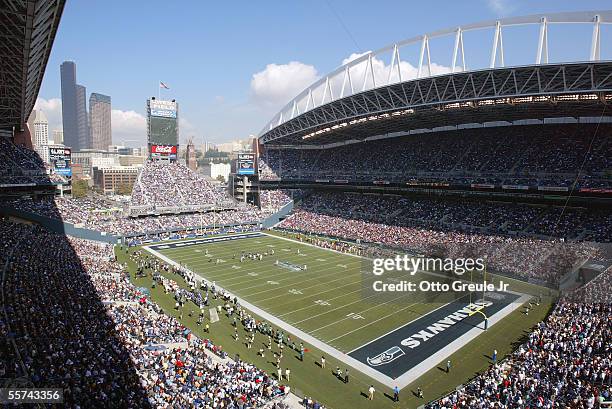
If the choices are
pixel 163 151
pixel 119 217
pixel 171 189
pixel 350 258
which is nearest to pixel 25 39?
pixel 350 258

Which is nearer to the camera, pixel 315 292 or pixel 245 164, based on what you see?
pixel 315 292

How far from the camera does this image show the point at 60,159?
183 feet

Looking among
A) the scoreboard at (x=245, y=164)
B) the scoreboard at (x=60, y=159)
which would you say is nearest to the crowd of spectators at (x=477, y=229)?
the scoreboard at (x=245, y=164)

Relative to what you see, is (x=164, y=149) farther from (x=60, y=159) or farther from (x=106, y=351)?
(x=106, y=351)

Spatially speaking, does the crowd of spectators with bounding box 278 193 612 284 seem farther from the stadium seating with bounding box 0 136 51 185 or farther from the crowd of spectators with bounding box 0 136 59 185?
the stadium seating with bounding box 0 136 51 185

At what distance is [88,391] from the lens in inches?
449

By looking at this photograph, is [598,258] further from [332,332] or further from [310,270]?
[310,270]

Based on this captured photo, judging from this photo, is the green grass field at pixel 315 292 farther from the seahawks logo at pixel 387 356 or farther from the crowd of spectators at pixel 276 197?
the crowd of spectators at pixel 276 197

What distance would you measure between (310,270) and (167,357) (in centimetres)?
1848

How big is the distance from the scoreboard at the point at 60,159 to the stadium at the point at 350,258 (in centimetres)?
23

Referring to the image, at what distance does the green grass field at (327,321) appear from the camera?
1535 centimetres

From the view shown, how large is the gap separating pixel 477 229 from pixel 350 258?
12382mm

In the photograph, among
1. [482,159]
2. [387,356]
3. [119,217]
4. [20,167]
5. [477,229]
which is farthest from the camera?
[119,217]

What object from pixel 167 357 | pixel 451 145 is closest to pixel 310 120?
pixel 451 145
